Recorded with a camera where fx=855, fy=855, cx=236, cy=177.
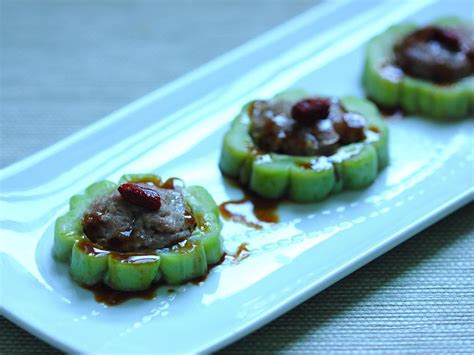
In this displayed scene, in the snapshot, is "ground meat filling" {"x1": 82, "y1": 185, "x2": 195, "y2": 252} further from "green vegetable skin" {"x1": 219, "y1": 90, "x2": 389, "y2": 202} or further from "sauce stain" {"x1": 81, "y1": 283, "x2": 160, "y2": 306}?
"green vegetable skin" {"x1": 219, "y1": 90, "x2": 389, "y2": 202}

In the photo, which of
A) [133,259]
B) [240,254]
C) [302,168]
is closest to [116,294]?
[133,259]

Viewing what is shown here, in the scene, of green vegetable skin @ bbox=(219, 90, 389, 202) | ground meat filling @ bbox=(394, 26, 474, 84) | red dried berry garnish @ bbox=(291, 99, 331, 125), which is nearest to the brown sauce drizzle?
green vegetable skin @ bbox=(219, 90, 389, 202)

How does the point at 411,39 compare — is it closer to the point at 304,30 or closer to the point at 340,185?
the point at 304,30

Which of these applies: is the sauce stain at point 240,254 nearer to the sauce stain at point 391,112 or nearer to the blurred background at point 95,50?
the sauce stain at point 391,112

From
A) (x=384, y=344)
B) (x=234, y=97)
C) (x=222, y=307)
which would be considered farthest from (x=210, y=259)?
(x=234, y=97)

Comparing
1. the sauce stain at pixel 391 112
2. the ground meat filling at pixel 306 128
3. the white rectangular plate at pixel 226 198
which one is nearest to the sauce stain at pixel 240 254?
the white rectangular plate at pixel 226 198

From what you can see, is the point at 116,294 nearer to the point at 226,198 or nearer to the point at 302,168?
the point at 226,198
